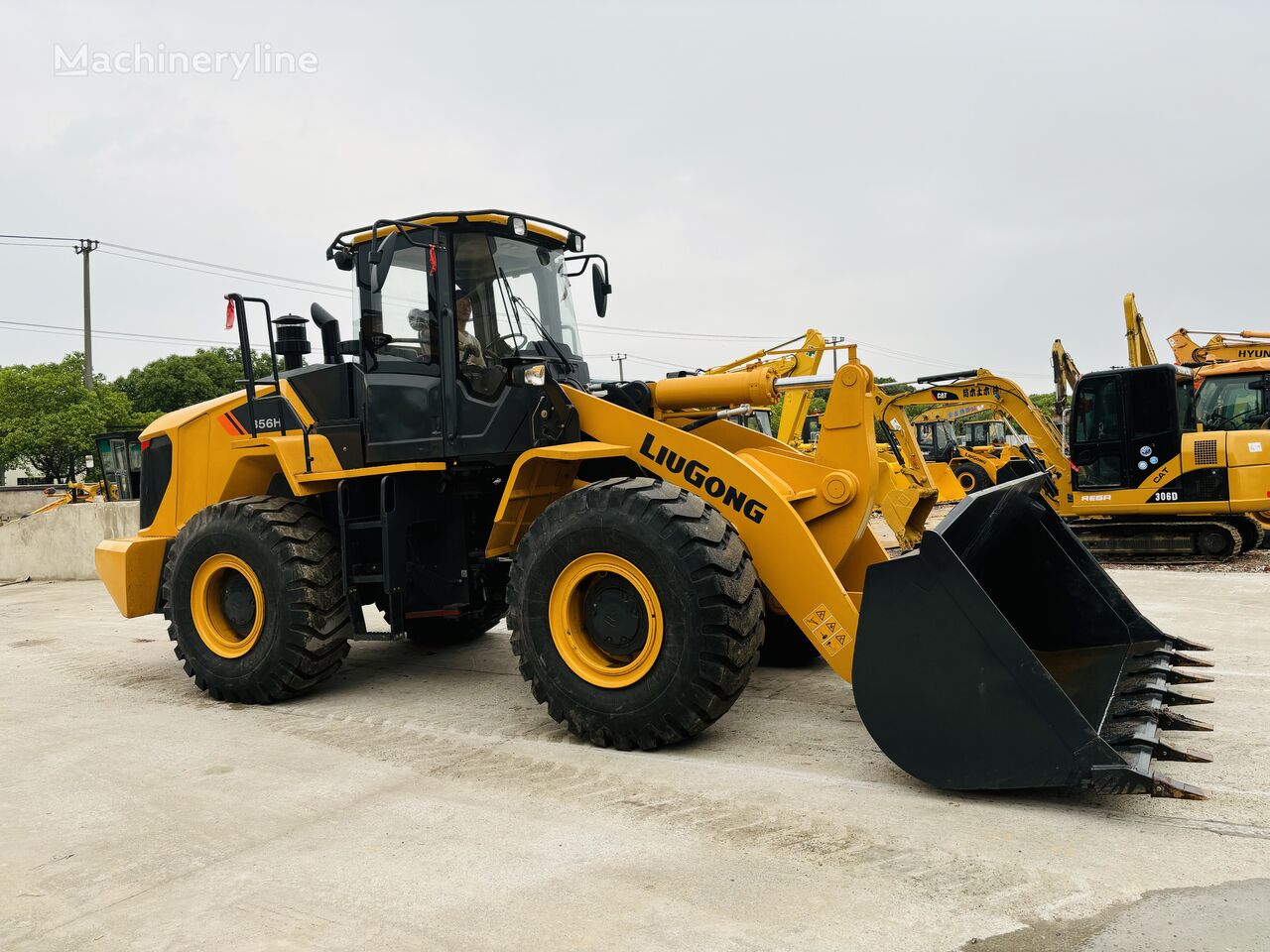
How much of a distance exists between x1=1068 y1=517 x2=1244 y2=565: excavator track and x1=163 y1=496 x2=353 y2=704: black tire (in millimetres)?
9868

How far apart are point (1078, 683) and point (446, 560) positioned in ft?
11.9

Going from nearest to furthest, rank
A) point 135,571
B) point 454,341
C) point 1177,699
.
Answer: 1. point 1177,699
2. point 454,341
3. point 135,571

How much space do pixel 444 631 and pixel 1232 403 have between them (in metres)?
12.0

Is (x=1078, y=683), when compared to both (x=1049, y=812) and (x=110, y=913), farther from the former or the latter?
(x=110, y=913)

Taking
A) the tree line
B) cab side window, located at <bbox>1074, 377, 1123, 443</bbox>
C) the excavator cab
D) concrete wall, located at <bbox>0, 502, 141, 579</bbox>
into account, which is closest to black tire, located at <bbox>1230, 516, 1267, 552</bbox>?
the excavator cab

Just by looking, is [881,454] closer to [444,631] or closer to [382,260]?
[444,631]

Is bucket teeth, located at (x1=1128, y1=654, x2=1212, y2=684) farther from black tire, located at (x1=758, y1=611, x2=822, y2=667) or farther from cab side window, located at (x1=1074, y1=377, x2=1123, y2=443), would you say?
cab side window, located at (x1=1074, y1=377, x2=1123, y2=443)

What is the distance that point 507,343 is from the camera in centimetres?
596

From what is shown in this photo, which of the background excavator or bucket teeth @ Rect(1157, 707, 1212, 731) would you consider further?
the background excavator

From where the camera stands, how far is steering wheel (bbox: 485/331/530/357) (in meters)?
5.92

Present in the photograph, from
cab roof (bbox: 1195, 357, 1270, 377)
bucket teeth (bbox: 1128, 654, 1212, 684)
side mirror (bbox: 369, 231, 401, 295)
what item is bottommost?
bucket teeth (bbox: 1128, 654, 1212, 684)

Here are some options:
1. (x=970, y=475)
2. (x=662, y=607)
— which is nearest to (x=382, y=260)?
Result: (x=662, y=607)

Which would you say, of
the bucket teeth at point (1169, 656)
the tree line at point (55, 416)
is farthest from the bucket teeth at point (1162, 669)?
the tree line at point (55, 416)

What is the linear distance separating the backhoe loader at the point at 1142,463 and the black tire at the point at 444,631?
6.10 metres
